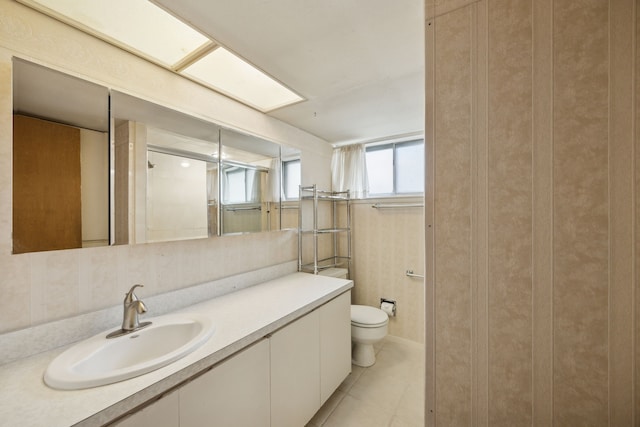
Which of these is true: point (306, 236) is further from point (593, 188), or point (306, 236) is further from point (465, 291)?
point (593, 188)

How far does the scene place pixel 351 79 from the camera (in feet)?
4.99

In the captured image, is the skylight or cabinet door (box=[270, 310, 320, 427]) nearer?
the skylight

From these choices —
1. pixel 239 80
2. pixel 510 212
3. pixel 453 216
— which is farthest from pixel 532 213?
pixel 239 80

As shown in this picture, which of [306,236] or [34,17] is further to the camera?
[306,236]

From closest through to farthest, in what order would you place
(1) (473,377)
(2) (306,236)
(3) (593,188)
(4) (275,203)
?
(3) (593,188) < (1) (473,377) < (4) (275,203) < (2) (306,236)

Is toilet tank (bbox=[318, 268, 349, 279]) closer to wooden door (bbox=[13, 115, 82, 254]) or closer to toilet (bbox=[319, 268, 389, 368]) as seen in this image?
toilet (bbox=[319, 268, 389, 368])

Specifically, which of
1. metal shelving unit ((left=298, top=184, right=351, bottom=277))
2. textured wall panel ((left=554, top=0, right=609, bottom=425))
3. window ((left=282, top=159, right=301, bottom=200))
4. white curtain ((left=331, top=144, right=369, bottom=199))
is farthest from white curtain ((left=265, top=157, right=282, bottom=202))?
textured wall panel ((left=554, top=0, right=609, bottom=425))

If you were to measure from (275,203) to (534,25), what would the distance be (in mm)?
1798

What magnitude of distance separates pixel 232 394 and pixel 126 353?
20.1 inches

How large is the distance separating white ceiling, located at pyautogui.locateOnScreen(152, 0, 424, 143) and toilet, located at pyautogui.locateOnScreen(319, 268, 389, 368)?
1.84 metres

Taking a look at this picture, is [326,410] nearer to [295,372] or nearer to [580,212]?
[295,372]

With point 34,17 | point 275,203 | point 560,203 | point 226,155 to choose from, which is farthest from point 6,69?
point 560,203

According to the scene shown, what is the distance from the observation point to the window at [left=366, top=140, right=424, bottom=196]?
8.37 feet

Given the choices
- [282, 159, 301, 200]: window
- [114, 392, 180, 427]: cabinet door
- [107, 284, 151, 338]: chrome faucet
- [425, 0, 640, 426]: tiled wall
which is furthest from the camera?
[282, 159, 301, 200]: window
